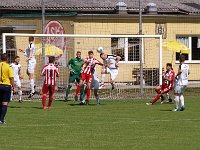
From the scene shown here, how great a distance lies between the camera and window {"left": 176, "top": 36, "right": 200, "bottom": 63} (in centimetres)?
4884

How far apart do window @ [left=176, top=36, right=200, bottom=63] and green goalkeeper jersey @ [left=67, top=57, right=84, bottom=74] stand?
53.3ft

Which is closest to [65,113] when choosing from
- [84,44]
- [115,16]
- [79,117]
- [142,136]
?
[79,117]

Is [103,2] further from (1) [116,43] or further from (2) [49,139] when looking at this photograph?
(2) [49,139]

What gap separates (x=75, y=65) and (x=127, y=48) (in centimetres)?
491

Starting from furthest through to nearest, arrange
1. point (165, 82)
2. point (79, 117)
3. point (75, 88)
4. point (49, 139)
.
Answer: point (75, 88)
point (165, 82)
point (79, 117)
point (49, 139)

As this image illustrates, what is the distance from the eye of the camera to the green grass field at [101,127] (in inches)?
719

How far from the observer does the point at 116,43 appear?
37.4 m

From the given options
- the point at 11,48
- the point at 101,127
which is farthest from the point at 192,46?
the point at 101,127

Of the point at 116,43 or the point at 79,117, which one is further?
the point at 116,43

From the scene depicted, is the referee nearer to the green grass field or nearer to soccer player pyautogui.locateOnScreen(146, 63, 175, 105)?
the green grass field

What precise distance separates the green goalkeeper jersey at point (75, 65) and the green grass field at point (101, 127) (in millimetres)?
2659

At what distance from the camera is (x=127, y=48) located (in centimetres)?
3769

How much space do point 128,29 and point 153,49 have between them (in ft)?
26.3

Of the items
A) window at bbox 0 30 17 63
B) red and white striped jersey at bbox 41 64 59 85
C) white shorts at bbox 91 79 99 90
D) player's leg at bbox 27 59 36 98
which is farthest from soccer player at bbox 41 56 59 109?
window at bbox 0 30 17 63
